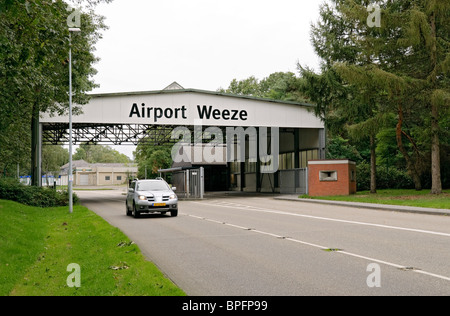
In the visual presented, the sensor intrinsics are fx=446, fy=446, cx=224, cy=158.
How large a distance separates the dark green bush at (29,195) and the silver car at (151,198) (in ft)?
32.2

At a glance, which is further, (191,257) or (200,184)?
(200,184)

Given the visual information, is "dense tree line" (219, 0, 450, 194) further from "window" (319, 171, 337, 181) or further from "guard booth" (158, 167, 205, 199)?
"guard booth" (158, 167, 205, 199)

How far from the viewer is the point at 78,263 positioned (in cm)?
858

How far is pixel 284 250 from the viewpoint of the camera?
9.59 meters

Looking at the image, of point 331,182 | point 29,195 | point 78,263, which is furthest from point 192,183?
point 78,263

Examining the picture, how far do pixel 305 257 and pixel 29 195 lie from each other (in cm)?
2246

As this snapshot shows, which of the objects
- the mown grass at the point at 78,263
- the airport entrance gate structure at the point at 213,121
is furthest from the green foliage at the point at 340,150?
the mown grass at the point at 78,263

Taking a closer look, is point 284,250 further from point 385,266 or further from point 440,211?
point 440,211

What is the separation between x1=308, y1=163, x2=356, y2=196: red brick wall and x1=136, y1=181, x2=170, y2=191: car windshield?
52.2 ft

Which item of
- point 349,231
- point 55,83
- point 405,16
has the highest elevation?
point 405,16

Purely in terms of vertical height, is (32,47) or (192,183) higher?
(32,47)

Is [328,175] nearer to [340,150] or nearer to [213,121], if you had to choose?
→ [213,121]

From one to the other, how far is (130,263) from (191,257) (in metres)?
1.35
